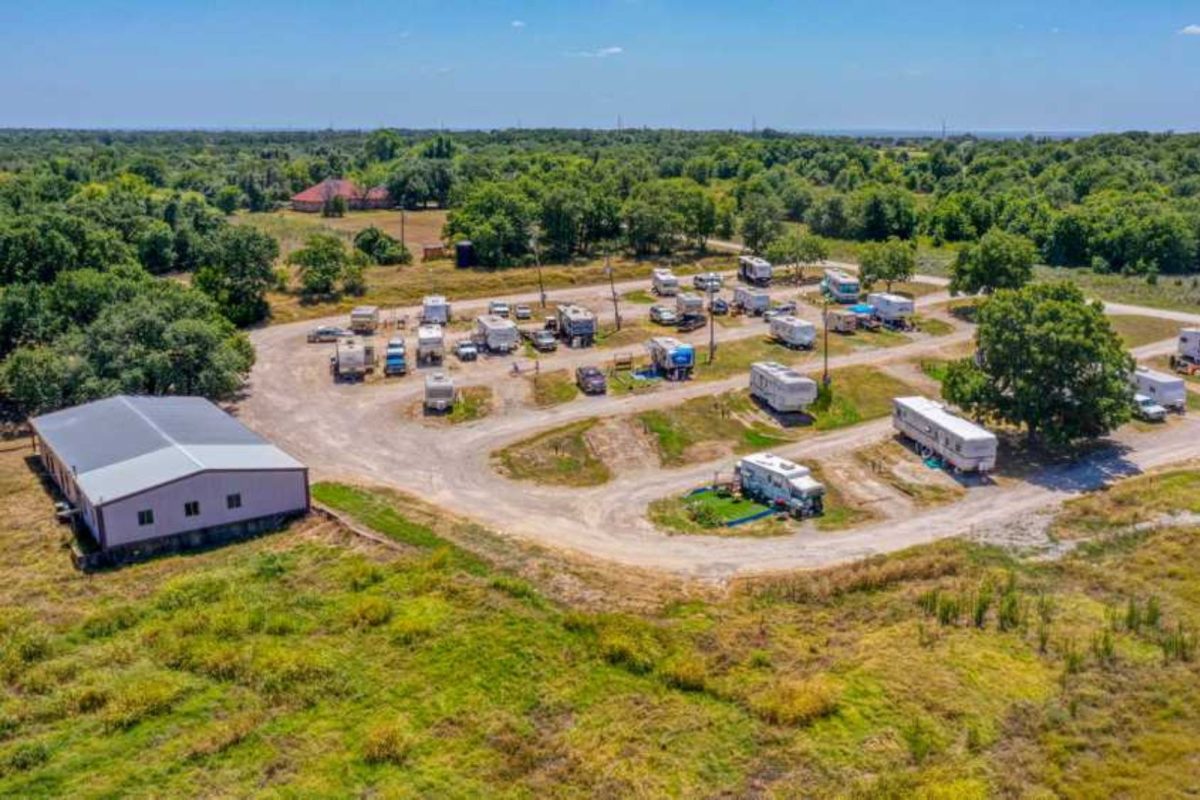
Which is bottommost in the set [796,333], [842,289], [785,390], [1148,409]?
[1148,409]

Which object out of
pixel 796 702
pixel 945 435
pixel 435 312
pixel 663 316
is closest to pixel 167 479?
pixel 796 702

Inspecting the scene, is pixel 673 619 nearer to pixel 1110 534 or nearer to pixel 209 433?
pixel 1110 534

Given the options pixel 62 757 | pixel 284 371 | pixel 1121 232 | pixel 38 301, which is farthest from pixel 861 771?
pixel 1121 232

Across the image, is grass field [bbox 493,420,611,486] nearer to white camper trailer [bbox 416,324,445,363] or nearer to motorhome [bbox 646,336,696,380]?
motorhome [bbox 646,336,696,380]

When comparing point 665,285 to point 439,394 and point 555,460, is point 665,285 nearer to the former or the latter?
point 439,394

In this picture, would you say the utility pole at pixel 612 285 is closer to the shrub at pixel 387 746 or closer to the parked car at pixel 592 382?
the parked car at pixel 592 382

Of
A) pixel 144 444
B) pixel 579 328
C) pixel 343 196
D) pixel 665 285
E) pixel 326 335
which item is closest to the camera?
pixel 144 444

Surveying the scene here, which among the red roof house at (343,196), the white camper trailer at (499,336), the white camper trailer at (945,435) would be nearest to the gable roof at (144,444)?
the white camper trailer at (499,336)
